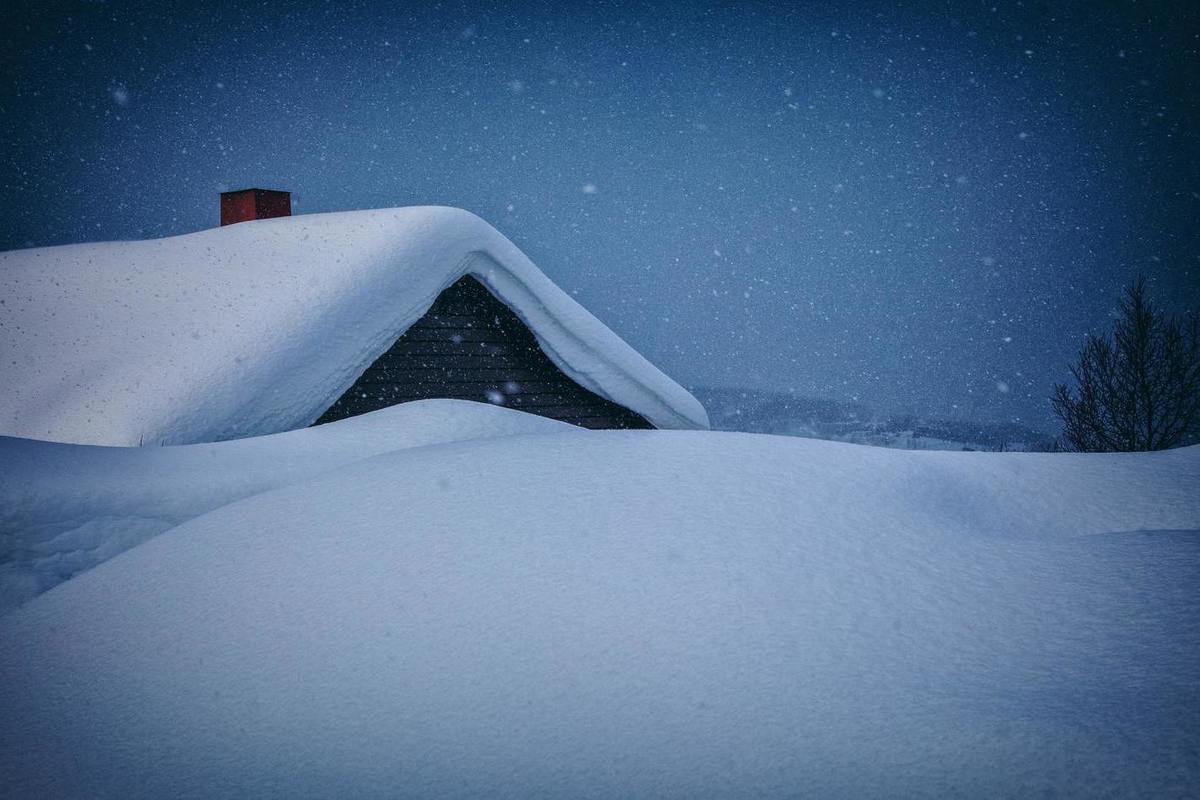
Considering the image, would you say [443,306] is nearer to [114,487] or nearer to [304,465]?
[304,465]

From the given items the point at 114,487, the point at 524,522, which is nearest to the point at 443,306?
the point at 114,487

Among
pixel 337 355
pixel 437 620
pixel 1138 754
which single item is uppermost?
pixel 337 355

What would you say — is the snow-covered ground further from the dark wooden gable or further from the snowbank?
the dark wooden gable

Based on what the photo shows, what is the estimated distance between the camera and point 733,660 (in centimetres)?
242

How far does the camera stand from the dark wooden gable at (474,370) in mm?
7000

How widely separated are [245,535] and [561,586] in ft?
5.27

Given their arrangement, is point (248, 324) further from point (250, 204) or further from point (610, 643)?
point (250, 204)

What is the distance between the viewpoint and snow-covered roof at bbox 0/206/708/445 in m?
5.57

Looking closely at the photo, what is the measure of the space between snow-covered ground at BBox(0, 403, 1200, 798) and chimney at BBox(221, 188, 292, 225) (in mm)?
6710

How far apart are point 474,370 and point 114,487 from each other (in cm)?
381

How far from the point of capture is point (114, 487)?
4074mm

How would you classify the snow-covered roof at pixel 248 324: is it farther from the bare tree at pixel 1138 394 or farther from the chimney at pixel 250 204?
the bare tree at pixel 1138 394

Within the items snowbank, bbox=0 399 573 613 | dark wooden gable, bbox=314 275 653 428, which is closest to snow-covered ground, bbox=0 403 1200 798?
snowbank, bbox=0 399 573 613

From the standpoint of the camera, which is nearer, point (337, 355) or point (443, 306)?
point (337, 355)
